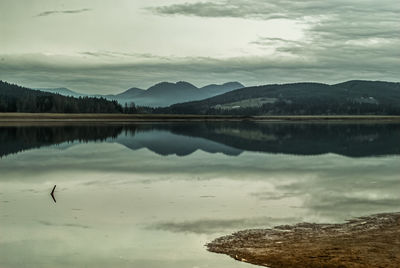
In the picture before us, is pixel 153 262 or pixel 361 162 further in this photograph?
pixel 361 162

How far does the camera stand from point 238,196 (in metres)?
34.2

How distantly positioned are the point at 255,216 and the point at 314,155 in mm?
41136

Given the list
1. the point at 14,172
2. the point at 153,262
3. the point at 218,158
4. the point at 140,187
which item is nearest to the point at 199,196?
the point at 140,187

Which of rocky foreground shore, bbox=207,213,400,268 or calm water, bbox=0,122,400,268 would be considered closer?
rocky foreground shore, bbox=207,213,400,268

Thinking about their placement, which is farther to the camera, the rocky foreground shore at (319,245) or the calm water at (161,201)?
the calm water at (161,201)

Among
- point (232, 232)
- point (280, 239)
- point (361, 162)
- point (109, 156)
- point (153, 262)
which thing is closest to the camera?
point (153, 262)

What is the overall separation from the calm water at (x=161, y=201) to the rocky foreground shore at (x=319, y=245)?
3.58 ft

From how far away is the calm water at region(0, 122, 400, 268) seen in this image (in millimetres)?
21125

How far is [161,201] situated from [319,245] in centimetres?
1277

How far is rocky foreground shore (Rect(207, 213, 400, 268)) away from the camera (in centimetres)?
1916

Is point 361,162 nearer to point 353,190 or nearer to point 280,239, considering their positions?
point 353,190

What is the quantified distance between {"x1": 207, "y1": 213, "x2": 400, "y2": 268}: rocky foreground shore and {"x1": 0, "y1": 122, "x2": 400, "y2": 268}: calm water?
1.09 meters

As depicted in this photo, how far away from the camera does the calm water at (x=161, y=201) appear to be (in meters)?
21.1

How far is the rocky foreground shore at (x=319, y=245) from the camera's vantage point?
62.8 feet
